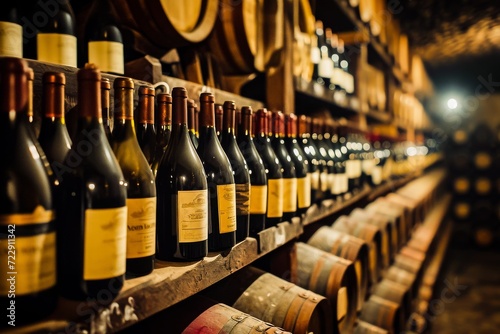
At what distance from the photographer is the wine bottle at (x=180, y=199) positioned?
0.94 metres

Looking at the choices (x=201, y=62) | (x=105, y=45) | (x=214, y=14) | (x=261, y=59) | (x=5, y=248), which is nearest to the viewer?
(x=5, y=248)

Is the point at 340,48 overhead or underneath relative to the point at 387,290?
overhead

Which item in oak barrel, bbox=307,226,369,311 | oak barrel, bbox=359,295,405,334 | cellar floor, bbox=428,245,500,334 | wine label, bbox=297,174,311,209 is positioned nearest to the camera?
wine label, bbox=297,174,311,209

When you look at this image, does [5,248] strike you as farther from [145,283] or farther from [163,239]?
[163,239]

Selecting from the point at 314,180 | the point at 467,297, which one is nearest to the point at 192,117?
the point at 314,180

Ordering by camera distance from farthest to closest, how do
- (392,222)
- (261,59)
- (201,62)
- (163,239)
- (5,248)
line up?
(392,222) < (261,59) < (201,62) < (163,239) < (5,248)

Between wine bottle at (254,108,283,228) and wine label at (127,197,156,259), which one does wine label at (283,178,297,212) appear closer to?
wine bottle at (254,108,283,228)

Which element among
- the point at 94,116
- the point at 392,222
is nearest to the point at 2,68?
the point at 94,116

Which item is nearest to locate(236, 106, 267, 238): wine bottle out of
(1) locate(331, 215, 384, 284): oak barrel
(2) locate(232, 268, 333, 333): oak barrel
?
(2) locate(232, 268, 333, 333): oak barrel

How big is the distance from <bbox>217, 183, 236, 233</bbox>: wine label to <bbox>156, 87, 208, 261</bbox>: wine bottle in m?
0.10

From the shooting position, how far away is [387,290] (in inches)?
114

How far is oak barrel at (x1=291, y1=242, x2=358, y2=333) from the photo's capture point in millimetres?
1760

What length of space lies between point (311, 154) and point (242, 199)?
931 millimetres

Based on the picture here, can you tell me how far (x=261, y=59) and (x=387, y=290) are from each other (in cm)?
201
